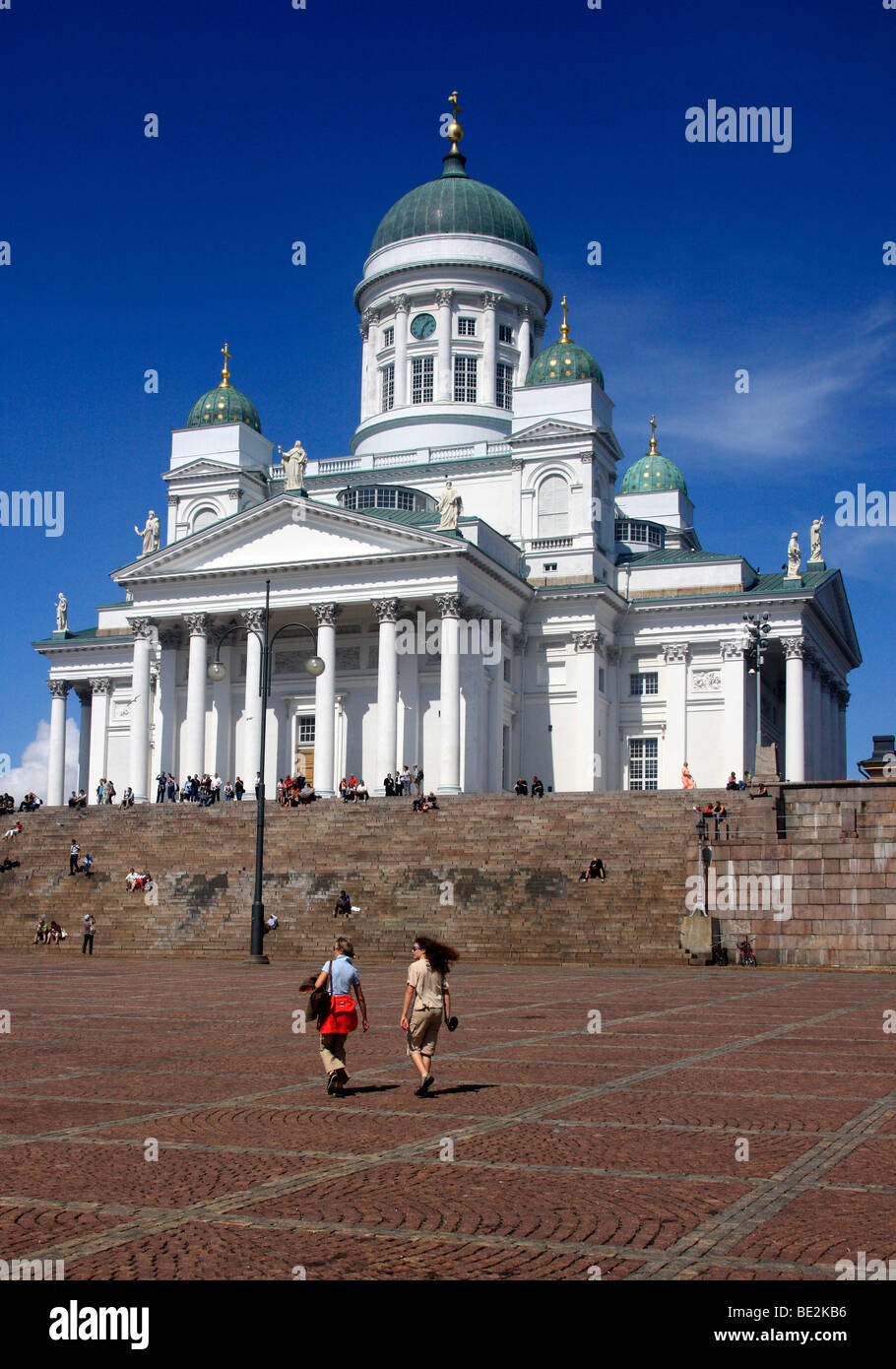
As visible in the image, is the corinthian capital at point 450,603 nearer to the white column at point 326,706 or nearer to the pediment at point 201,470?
the white column at point 326,706

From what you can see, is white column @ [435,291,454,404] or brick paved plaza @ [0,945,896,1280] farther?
white column @ [435,291,454,404]

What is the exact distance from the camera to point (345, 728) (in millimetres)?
65188

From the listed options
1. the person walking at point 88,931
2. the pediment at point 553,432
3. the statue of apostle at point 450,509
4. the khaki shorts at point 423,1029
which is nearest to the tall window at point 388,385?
the pediment at point 553,432

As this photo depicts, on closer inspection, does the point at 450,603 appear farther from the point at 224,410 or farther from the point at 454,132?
the point at 454,132

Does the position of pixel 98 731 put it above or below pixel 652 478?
below

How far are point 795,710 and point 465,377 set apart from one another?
26.9m

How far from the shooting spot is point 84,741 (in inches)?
3231

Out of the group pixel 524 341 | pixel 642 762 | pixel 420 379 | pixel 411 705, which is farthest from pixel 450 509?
pixel 524 341

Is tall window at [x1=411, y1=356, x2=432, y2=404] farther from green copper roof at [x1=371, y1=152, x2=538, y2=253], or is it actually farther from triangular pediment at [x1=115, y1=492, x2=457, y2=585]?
triangular pediment at [x1=115, y1=492, x2=457, y2=585]

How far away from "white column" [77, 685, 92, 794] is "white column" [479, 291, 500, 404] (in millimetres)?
27751

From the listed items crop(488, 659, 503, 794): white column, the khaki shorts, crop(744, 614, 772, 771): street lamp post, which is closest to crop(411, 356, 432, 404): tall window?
crop(488, 659, 503, 794): white column

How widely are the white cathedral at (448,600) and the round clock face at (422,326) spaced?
0.14 meters

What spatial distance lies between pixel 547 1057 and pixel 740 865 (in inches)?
848

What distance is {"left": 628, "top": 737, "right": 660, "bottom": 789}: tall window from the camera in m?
69.2
